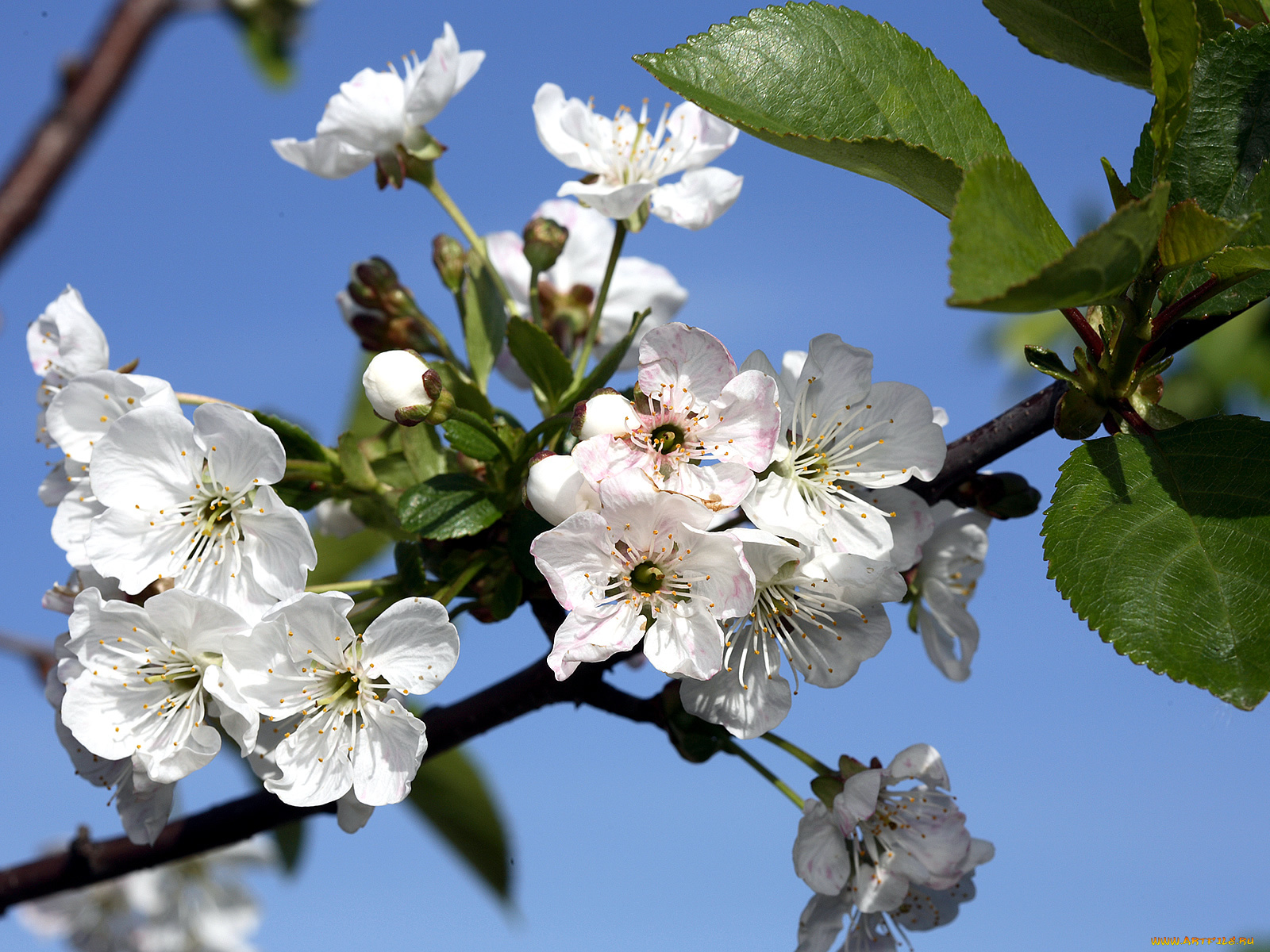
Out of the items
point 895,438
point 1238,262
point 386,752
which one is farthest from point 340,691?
point 1238,262

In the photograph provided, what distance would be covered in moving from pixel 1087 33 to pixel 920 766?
932 mm

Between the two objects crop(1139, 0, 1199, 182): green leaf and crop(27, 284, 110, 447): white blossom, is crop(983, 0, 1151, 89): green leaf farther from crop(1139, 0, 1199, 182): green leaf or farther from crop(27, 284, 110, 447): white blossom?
crop(27, 284, 110, 447): white blossom

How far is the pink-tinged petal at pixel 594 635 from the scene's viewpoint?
3.54 ft

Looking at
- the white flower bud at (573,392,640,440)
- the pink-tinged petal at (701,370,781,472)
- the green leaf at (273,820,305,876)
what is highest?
the pink-tinged petal at (701,370,781,472)

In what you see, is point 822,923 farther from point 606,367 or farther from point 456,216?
point 456,216

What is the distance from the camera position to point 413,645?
3.89 ft

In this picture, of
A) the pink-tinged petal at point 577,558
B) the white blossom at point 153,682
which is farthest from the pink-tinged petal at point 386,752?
the pink-tinged petal at point 577,558

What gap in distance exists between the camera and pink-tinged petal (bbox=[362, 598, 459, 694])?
1167 millimetres

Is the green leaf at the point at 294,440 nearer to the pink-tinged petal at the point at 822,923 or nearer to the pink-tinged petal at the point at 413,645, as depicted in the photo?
the pink-tinged petal at the point at 413,645

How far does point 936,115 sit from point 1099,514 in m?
0.47

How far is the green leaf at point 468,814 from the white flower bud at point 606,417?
4.03ft

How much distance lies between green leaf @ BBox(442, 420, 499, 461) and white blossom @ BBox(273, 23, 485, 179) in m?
0.65

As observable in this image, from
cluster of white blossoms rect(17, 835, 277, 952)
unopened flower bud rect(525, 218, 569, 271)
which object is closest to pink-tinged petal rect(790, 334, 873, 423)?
unopened flower bud rect(525, 218, 569, 271)

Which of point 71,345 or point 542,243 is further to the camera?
point 542,243
